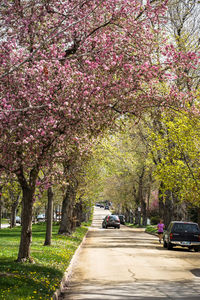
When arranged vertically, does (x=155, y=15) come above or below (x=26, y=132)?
above

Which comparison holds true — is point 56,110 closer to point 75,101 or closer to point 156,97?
point 75,101

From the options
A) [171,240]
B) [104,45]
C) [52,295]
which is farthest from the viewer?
[171,240]

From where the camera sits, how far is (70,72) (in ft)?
36.0

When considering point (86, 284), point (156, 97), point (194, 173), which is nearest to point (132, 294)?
point (86, 284)

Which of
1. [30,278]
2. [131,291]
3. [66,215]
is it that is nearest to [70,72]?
[30,278]

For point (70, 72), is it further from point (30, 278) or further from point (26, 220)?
point (26, 220)

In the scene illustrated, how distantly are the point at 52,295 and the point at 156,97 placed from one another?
19.5ft

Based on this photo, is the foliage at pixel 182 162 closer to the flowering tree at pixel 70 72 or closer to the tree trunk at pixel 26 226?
the tree trunk at pixel 26 226

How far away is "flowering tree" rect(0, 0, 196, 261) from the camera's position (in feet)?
34.8

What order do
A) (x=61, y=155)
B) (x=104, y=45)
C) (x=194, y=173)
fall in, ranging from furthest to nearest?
(x=194, y=173), (x=61, y=155), (x=104, y=45)

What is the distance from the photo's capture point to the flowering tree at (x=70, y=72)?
10594mm

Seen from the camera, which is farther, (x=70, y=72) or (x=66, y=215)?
(x=66, y=215)

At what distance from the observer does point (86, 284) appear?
42.4ft

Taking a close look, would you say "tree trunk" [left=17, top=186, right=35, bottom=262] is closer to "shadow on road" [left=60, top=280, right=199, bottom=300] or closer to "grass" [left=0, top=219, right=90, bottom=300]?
"grass" [left=0, top=219, right=90, bottom=300]
